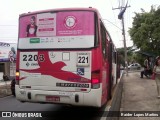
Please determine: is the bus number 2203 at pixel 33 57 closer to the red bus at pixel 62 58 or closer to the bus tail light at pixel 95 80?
the red bus at pixel 62 58

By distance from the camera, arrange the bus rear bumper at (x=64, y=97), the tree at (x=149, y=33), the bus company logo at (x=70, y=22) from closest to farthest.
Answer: the bus rear bumper at (x=64, y=97) → the bus company logo at (x=70, y=22) → the tree at (x=149, y=33)

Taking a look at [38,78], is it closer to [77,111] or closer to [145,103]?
[77,111]

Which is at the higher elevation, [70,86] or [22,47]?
[22,47]

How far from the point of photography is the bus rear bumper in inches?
324

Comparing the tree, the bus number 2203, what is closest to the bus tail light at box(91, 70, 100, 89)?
the bus number 2203

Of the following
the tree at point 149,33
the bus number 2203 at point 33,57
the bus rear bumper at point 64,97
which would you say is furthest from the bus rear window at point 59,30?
the tree at point 149,33

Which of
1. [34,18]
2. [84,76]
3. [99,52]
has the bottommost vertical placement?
[84,76]

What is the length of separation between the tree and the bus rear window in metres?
24.3

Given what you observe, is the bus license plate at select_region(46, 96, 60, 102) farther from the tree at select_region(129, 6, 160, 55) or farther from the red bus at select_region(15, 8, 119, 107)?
the tree at select_region(129, 6, 160, 55)

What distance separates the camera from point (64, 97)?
8430mm

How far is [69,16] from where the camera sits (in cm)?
867

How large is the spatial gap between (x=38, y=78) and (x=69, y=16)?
200cm

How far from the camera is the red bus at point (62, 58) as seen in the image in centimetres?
833

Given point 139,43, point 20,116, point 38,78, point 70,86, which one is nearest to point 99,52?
point 70,86
